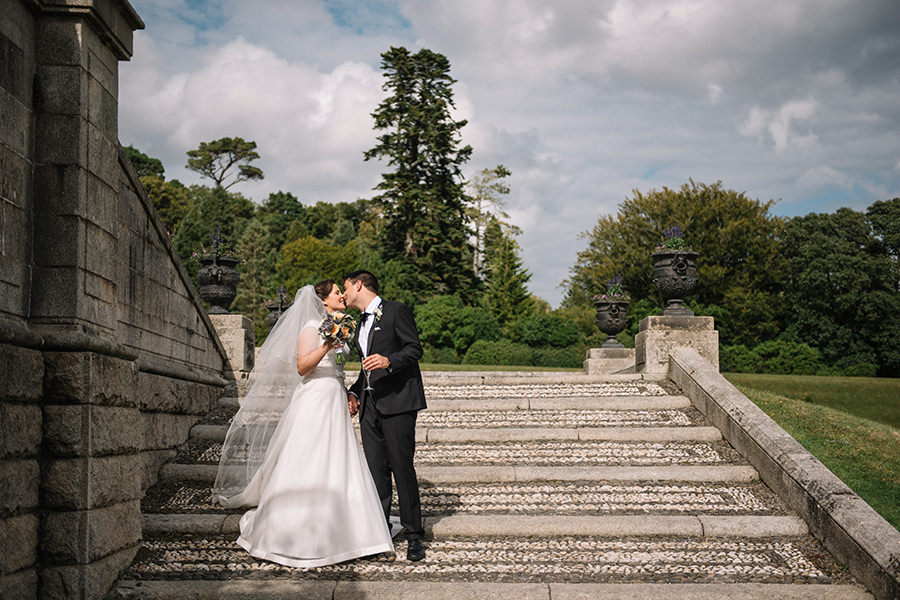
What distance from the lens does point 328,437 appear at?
5.23m

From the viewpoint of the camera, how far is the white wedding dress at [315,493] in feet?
16.4

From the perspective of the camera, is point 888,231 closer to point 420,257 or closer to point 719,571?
point 420,257

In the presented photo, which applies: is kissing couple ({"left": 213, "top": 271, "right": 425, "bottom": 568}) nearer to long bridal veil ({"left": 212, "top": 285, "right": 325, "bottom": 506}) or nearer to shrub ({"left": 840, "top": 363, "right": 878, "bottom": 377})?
long bridal veil ({"left": 212, "top": 285, "right": 325, "bottom": 506})

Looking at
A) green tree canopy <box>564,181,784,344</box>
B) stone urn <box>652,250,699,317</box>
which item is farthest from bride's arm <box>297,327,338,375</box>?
green tree canopy <box>564,181,784,344</box>

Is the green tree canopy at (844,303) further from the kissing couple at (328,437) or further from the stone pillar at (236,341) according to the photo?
the kissing couple at (328,437)

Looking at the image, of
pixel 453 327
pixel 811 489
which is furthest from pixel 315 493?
pixel 453 327

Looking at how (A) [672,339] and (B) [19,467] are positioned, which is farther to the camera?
(A) [672,339]

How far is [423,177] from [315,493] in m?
34.6

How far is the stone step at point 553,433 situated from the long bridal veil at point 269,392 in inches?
89.8

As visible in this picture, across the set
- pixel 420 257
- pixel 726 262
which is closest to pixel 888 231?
pixel 726 262

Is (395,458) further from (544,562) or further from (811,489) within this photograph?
(811,489)

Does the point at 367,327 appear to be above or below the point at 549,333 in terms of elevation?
below

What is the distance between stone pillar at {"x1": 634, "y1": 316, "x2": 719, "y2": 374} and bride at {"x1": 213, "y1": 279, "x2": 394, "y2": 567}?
609 centimetres

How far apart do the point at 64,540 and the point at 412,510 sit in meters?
2.28
